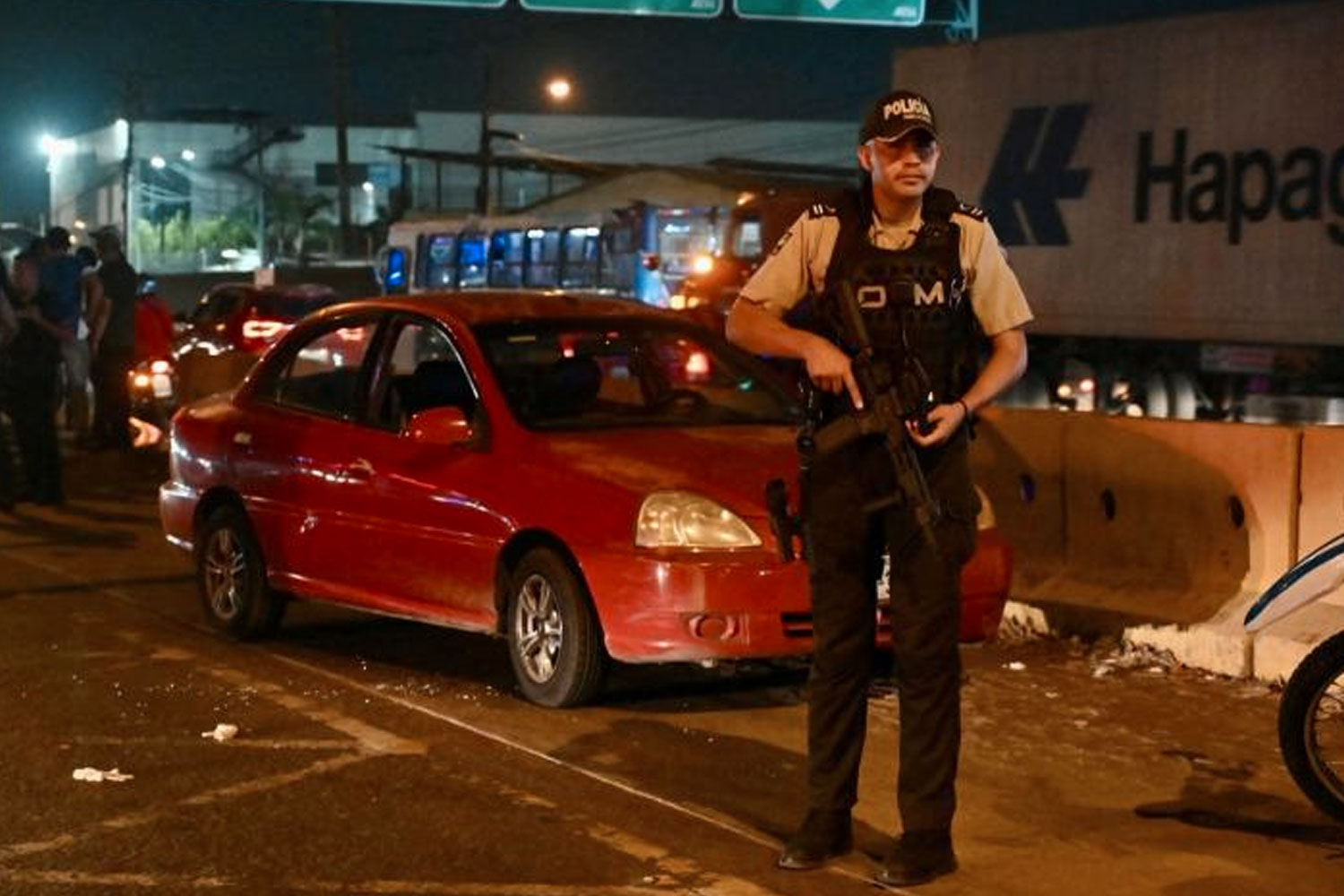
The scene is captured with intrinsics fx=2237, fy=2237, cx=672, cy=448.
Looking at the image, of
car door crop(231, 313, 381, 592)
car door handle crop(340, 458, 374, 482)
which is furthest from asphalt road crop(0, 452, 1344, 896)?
car door handle crop(340, 458, 374, 482)

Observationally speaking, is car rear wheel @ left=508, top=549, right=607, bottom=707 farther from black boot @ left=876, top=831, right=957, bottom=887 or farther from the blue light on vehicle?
the blue light on vehicle

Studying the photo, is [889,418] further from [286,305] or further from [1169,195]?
[286,305]

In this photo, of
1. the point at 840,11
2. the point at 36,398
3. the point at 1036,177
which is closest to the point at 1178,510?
the point at 36,398

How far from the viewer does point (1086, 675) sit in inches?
347

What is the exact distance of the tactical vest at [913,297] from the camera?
5.46 metres

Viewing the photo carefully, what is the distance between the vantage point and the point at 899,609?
5.59 m

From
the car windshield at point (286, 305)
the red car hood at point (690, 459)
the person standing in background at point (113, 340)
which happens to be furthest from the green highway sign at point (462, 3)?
the red car hood at point (690, 459)

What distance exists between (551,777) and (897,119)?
2598 millimetres

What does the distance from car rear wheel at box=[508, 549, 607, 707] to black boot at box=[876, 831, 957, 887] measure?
2301 mm

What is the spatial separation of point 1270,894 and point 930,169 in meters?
2.09

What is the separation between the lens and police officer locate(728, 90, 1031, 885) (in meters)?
5.46

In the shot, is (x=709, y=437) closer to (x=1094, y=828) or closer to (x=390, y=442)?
(x=390, y=442)

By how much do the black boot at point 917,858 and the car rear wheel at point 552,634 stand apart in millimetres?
2301

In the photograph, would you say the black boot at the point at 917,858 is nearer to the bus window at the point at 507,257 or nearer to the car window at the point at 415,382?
the car window at the point at 415,382
